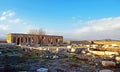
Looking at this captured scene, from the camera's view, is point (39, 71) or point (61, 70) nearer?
point (39, 71)

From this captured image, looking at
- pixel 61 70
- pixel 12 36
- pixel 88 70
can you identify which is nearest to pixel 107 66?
pixel 88 70

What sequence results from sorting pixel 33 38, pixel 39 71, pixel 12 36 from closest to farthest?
pixel 39 71 → pixel 12 36 → pixel 33 38

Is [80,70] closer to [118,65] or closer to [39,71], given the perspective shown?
[39,71]

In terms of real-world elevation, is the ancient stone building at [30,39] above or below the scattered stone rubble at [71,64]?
above

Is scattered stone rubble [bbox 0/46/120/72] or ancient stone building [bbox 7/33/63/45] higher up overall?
ancient stone building [bbox 7/33/63/45]

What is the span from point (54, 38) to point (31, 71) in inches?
2137

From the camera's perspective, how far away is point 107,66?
46.6 feet

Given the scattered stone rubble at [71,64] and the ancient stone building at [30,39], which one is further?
the ancient stone building at [30,39]

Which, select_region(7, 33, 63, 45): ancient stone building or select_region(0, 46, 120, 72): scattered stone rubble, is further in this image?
select_region(7, 33, 63, 45): ancient stone building

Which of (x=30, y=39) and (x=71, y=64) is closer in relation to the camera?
(x=71, y=64)

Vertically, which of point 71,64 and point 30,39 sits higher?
point 30,39

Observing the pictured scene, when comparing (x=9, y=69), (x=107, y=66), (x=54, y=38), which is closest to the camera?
(x=9, y=69)

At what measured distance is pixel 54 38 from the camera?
66.1 metres

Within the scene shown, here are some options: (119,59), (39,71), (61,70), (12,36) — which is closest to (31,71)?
(39,71)
